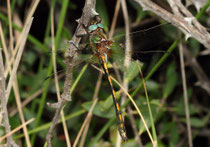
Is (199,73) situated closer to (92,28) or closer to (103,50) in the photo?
(103,50)

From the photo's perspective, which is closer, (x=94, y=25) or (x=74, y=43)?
(x=74, y=43)

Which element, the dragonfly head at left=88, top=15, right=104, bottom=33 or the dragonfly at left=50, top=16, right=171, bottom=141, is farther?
the dragonfly at left=50, top=16, right=171, bottom=141

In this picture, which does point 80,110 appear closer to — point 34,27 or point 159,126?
point 159,126

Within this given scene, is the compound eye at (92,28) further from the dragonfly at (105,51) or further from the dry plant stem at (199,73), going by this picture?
the dry plant stem at (199,73)

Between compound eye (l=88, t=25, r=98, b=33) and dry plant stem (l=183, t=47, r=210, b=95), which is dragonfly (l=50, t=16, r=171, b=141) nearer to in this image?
compound eye (l=88, t=25, r=98, b=33)

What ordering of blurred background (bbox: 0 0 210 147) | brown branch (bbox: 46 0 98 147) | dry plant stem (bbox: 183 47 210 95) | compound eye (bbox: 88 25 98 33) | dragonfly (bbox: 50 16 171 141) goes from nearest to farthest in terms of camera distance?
brown branch (bbox: 46 0 98 147) < compound eye (bbox: 88 25 98 33) < dragonfly (bbox: 50 16 171 141) < blurred background (bbox: 0 0 210 147) < dry plant stem (bbox: 183 47 210 95)

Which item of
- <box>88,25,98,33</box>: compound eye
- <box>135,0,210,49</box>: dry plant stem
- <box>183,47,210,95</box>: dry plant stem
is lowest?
<box>183,47,210,95</box>: dry plant stem

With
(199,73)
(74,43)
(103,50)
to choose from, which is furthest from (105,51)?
(199,73)

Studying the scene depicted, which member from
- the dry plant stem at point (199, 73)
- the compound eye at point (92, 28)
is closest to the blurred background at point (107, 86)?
the dry plant stem at point (199, 73)

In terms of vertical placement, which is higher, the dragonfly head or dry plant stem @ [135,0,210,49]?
the dragonfly head

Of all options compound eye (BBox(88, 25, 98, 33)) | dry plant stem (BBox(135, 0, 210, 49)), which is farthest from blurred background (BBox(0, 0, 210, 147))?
compound eye (BBox(88, 25, 98, 33))
